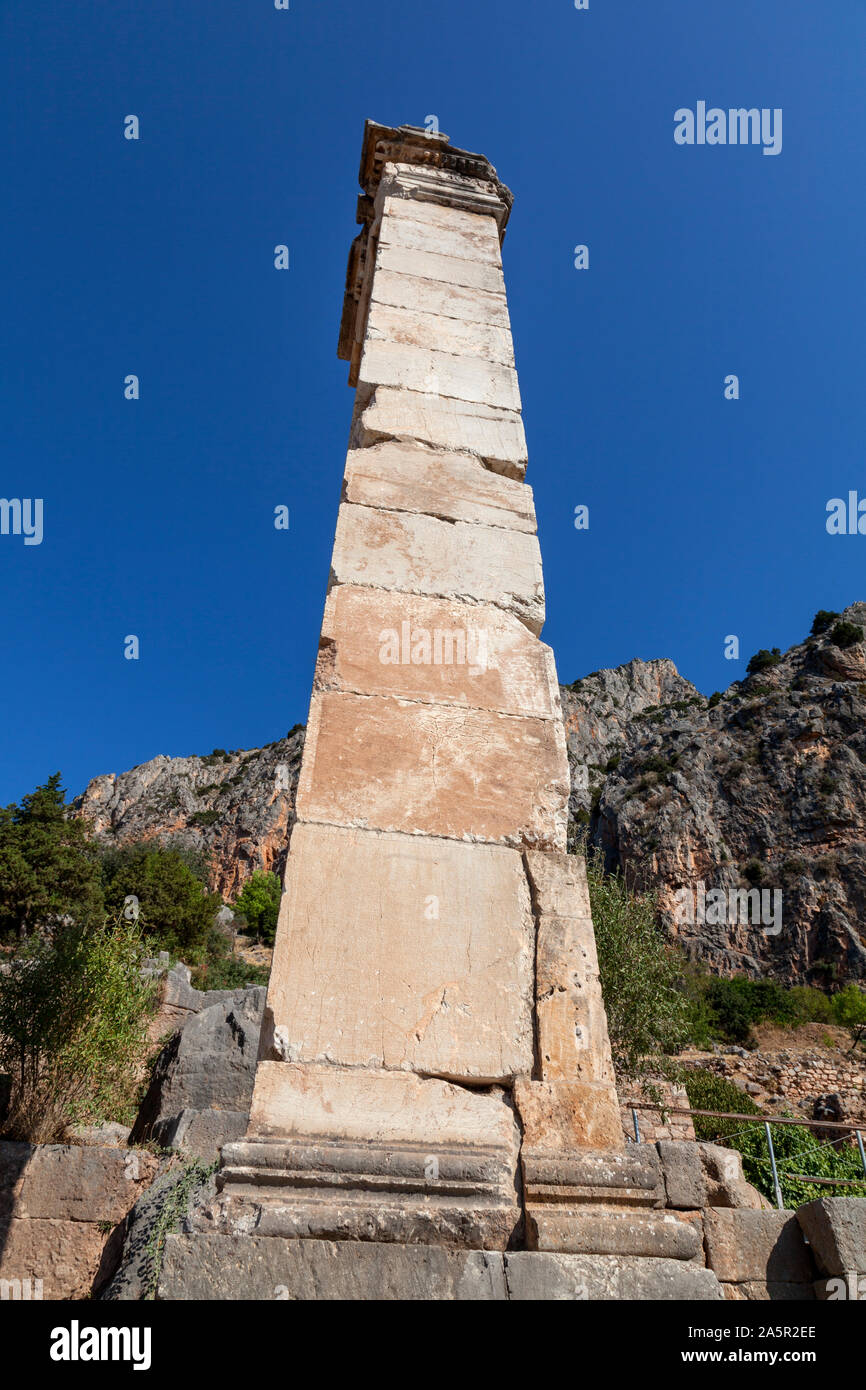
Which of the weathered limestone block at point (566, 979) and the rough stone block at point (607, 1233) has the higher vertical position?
the weathered limestone block at point (566, 979)

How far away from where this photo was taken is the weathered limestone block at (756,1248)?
306 centimetres

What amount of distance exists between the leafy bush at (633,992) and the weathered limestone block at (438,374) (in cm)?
1193

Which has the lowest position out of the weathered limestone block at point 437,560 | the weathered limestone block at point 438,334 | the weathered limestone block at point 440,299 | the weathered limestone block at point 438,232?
the weathered limestone block at point 437,560

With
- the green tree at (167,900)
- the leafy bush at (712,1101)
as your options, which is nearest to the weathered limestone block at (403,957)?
the leafy bush at (712,1101)

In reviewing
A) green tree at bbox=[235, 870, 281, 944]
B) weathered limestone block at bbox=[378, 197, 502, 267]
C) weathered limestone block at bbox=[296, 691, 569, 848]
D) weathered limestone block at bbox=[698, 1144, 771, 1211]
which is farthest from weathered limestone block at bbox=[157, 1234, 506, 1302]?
green tree at bbox=[235, 870, 281, 944]

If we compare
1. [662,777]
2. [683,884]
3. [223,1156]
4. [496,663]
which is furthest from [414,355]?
[662,777]

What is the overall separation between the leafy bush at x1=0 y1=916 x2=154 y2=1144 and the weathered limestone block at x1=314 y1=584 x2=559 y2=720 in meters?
5.95

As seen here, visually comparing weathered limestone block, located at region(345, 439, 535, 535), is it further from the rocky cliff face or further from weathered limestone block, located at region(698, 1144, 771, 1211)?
the rocky cliff face

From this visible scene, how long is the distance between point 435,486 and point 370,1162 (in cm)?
287

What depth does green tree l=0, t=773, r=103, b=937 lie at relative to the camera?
25.0m

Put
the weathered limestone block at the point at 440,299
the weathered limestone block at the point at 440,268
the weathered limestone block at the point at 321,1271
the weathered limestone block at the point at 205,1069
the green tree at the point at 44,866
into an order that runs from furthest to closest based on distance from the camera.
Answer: the green tree at the point at 44,866
the weathered limestone block at the point at 205,1069
the weathered limestone block at the point at 440,268
the weathered limestone block at the point at 440,299
the weathered limestone block at the point at 321,1271

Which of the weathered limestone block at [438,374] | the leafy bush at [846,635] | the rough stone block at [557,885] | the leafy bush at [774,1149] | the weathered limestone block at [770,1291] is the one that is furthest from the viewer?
the leafy bush at [846,635]

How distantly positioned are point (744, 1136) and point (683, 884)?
32477mm

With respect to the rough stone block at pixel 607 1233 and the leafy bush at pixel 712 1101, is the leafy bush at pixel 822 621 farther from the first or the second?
the rough stone block at pixel 607 1233
